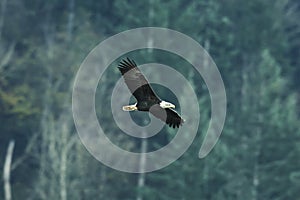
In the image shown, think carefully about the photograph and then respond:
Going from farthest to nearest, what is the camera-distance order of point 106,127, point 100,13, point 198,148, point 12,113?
point 100,13, point 12,113, point 106,127, point 198,148

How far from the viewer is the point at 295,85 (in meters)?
50.0

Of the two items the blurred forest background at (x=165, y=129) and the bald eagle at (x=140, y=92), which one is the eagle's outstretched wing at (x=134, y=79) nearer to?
the bald eagle at (x=140, y=92)

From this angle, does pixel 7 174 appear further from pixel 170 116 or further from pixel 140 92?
pixel 140 92

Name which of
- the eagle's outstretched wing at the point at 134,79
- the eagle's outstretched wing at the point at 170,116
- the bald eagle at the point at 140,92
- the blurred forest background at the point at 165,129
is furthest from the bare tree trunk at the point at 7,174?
the eagle's outstretched wing at the point at 134,79

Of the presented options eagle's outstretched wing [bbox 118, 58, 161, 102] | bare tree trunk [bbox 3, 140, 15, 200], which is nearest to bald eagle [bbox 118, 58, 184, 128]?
eagle's outstretched wing [bbox 118, 58, 161, 102]

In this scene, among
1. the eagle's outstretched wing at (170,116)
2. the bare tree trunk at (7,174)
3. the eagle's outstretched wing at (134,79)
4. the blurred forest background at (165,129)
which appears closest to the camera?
the eagle's outstretched wing at (134,79)

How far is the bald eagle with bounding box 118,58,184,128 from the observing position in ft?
49.3

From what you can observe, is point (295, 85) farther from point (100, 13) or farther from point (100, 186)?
point (100, 186)

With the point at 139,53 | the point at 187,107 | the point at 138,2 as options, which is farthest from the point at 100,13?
the point at 187,107

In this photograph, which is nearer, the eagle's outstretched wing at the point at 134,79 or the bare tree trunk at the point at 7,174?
the eagle's outstretched wing at the point at 134,79

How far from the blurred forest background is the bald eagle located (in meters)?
17.2

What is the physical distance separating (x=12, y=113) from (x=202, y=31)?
9.71m

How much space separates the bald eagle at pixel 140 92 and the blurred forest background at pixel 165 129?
17.2 metres

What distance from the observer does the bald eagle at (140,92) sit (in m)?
15.0
